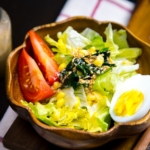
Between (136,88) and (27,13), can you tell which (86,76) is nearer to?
(136,88)

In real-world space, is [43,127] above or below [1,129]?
above

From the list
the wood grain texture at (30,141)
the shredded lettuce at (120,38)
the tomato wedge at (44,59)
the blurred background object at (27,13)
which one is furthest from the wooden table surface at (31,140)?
the blurred background object at (27,13)

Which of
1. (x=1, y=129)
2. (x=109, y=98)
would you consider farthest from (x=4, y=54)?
(x=109, y=98)

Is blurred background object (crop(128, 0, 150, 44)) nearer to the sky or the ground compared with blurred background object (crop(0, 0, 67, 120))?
nearer to the sky

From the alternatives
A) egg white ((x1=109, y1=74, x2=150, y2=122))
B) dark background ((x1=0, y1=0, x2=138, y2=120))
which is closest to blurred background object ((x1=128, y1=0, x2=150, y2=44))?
dark background ((x1=0, y1=0, x2=138, y2=120))

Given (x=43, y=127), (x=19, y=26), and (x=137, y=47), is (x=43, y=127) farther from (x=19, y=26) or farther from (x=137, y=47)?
(x=19, y=26)

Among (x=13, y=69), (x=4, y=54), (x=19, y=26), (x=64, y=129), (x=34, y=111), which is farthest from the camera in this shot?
Result: (x=19, y=26)

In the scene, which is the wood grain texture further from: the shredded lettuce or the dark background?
the dark background

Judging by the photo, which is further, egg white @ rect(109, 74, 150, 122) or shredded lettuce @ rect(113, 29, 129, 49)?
shredded lettuce @ rect(113, 29, 129, 49)
